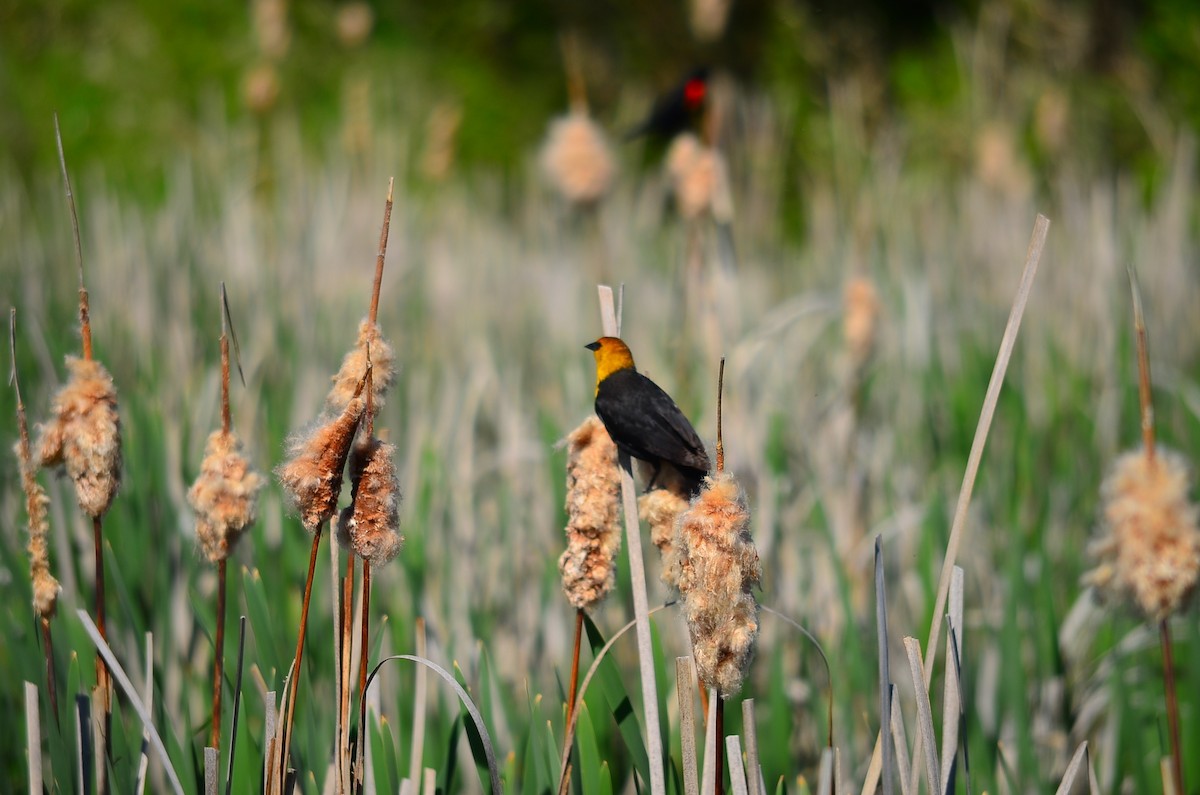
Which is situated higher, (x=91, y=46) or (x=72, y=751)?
(x=91, y=46)

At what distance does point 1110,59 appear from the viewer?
15.6 feet

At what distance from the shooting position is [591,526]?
72 cm

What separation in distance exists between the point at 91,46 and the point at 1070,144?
5450 mm

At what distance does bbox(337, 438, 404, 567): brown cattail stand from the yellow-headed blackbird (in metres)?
0.16

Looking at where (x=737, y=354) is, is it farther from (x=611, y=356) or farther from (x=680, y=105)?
(x=611, y=356)

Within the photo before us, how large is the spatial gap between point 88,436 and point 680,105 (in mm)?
1279

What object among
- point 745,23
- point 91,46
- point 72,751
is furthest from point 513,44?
point 72,751

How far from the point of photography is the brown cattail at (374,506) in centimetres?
66

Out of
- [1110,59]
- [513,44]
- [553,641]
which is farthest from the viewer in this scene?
[513,44]

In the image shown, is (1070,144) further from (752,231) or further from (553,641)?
(553,641)

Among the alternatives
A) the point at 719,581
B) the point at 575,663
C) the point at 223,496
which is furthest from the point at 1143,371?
the point at 223,496

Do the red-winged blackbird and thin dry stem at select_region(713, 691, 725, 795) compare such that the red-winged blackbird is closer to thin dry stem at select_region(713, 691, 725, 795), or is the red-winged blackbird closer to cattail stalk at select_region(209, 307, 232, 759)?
cattail stalk at select_region(209, 307, 232, 759)

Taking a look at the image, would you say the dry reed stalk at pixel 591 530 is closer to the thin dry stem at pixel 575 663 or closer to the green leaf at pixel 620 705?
the thin dry stem at pixel 575 663

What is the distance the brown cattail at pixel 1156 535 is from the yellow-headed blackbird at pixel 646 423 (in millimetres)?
296
